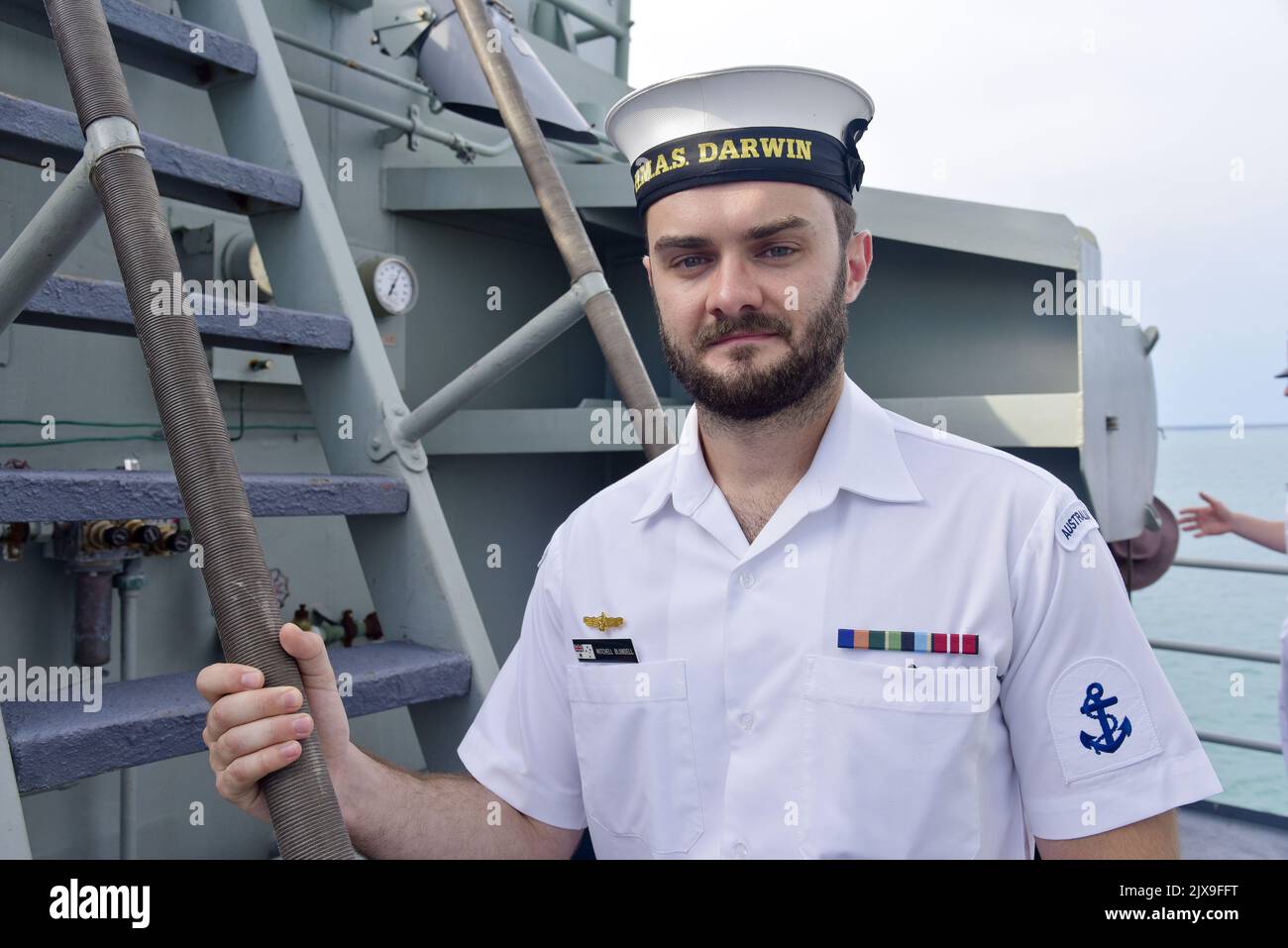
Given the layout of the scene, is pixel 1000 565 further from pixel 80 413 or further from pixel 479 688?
pixel 80 413

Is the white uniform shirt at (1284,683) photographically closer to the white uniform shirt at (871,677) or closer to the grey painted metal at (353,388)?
the white uniform shirt at (871,677)

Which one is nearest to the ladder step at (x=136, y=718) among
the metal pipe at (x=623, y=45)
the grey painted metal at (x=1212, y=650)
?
the grey painted metal at (x=1212, y=650)

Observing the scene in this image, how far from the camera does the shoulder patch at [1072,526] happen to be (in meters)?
1.11

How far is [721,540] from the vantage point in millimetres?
1270

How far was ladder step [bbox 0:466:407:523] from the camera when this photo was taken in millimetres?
1265

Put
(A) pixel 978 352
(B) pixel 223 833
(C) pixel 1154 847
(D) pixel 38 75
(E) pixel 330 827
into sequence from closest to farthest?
1. (E) pixel 330 827
2. (C) pixel 1154 847
3. (D) pixel 38 75
4. (B) pixel 223 833
5. (A) pixel 978 352

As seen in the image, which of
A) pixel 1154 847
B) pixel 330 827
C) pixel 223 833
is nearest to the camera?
pixel 330 827

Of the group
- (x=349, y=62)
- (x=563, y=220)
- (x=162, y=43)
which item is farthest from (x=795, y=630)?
(x=349, y=62)

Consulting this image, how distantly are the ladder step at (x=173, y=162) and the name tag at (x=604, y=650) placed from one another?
1062mm

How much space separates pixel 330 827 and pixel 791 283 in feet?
2.55

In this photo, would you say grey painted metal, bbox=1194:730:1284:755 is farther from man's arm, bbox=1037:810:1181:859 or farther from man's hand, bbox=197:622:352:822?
man's hand, bbox=197:622:352:822

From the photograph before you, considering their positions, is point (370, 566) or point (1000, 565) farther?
Answer: point (370, 566)
